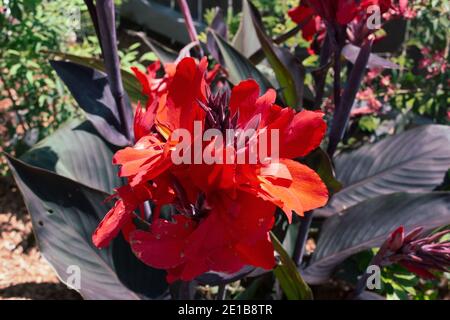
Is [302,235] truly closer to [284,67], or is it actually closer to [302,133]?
[284,67]

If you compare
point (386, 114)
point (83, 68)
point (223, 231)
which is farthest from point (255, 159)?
point (386, 114)

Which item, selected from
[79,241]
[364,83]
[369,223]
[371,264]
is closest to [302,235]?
[369,223]

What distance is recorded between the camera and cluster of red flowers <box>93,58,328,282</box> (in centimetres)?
58

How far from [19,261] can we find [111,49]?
113 centimetres

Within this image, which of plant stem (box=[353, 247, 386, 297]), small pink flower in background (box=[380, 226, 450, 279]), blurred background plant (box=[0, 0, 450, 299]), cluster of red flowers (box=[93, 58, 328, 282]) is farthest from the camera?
blurred background plant (box=[0, 0, 450, 299])

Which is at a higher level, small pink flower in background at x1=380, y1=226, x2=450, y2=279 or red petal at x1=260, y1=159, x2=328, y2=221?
red petal at x1=260, y1=159, x2=328, y2=221

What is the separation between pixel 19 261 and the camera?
1789 mm

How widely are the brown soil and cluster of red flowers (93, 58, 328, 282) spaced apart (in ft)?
3.60

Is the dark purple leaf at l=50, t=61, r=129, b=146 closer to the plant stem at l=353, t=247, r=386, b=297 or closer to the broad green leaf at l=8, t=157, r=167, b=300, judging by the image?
the broad green leaf at l=8, t=157, r=167, b=300

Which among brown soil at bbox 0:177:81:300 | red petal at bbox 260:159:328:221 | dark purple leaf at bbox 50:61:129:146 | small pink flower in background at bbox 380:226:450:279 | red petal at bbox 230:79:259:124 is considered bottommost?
brown soil at bbox 0:177:81:300

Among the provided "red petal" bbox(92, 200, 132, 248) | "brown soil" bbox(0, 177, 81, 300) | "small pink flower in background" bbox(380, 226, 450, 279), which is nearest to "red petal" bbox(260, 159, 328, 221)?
"red petal" bbox(92, 200, 132, 248)

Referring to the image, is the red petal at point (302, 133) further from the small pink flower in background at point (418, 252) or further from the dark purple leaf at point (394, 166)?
the dark purple leaf at point (394, 166)

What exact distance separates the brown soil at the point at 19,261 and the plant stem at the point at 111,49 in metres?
0.82

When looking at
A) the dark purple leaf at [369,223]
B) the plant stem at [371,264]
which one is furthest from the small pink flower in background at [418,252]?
the dark purple leaf at [369,223]
